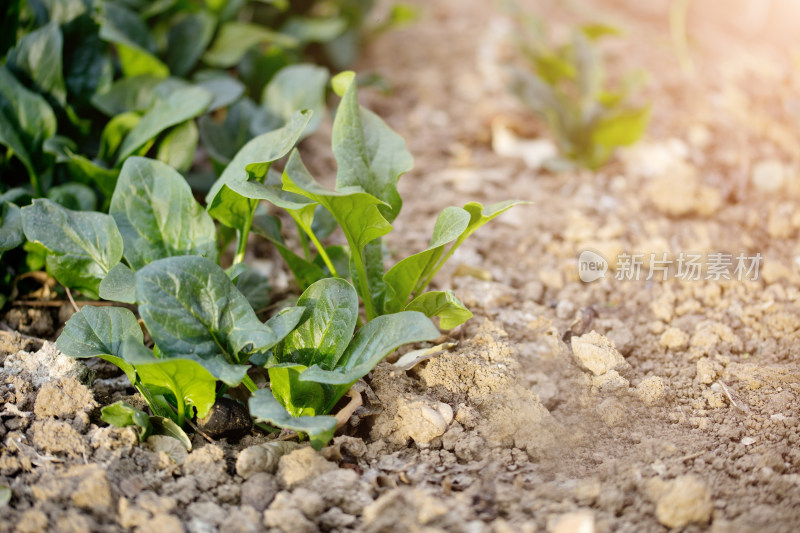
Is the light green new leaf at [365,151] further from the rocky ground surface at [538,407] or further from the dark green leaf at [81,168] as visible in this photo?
the dark green leaf at [81,168]

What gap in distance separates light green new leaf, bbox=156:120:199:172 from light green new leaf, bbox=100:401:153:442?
87cm

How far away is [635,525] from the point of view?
130cm

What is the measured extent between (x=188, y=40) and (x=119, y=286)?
141 centimetres

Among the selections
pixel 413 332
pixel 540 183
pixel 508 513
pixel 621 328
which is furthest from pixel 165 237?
pixel 540 183

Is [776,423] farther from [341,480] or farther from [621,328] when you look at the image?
[341,480]

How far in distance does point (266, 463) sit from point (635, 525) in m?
0.81

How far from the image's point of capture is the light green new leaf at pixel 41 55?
2.05m

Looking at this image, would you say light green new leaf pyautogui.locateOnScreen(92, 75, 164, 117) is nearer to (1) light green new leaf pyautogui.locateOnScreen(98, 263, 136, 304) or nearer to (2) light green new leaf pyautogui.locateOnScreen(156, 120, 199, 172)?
(2) light green new leaf pyautogui.locateOnScreen(156, 120, 199, 172)

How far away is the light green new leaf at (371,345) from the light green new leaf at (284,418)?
0.08 meters

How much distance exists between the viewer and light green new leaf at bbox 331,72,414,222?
5.32 feet

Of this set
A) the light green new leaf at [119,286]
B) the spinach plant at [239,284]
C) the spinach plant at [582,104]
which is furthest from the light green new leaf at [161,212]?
the spinach plant at [582,104]

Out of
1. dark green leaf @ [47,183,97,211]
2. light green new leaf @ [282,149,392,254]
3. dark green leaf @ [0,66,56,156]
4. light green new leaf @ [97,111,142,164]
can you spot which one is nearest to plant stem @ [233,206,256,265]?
light green new leaf @ [282,149,392,254]

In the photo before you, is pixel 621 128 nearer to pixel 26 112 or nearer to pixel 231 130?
pixel 231 130

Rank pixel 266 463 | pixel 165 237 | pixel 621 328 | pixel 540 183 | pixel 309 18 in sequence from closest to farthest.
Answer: pixel 266 463, pixel 165 237, pixel 621 328, pixel 540 183, pixel 309 18
